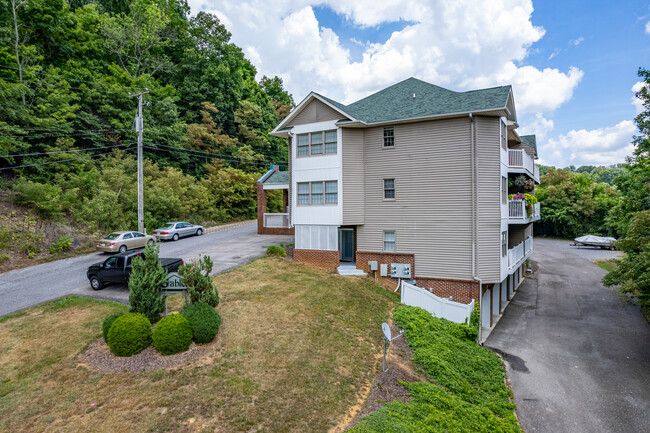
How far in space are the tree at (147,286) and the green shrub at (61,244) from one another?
1471cm

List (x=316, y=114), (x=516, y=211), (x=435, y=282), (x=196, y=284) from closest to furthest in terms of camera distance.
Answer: (x=196, y=284) < (x=435, y=282) < (x=516, y=211) < (x=316, y=114)

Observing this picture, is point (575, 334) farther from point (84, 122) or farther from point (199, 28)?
point (199, 28)

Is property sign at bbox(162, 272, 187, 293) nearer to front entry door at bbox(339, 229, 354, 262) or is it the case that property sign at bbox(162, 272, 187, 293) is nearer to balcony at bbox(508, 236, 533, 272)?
front entry door at bbox(339, 229, 354, 262)

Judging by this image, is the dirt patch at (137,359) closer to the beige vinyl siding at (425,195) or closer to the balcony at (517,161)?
the beige vinyl siding at (425,195)

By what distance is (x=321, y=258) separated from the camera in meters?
18.7

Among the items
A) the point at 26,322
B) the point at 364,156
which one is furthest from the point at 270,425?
the point at 364,156

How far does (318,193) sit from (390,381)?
11500 mm

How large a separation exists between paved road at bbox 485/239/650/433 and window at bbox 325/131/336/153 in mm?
13131

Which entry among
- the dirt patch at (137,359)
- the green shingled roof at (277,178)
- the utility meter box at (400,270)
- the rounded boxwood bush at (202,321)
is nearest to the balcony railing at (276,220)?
the green shingled roof at (277,178)

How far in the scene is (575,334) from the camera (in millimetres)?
16281

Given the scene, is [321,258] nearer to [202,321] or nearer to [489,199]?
[489,199]

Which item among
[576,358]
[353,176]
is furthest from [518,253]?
[353,176]

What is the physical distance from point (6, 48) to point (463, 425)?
3751 cm

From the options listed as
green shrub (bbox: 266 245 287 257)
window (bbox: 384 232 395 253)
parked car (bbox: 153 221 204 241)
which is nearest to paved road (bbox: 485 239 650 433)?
window (bbox: 384 232 395 253)
